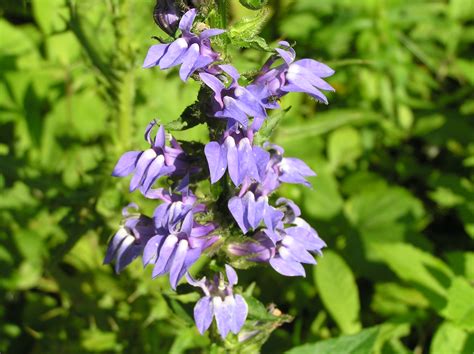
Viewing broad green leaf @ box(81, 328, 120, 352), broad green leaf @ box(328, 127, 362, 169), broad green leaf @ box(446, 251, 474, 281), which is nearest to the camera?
broad green leaf @ box(446, 251, 474, 281)

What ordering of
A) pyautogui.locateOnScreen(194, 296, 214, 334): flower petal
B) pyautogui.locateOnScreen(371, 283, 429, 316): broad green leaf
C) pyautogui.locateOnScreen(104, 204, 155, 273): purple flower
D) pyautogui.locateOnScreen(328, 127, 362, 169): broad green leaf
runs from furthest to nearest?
pyautogui.locateOnScreen(328, 127, 362, 169): broad green leaf < pyautogui.locateOnScreen(371, 283, 429, 316): broad green leaf < pyautogui.locateOnScreen(104, 204, 155, 273): purple flower < pyautogui.locateOnScreen(194, 296, 214, 334): flower petal

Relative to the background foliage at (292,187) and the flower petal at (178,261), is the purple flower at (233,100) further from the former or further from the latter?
the flower petal at (178,261)

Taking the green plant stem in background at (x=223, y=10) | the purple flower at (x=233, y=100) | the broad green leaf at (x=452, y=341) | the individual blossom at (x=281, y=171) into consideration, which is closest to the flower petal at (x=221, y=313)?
the individual blossom at (x=281, y=171)

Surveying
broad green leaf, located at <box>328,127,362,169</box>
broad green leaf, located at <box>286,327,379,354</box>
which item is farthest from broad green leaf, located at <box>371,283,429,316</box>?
broad green leaf, located at <box>286,327,379,354</box>

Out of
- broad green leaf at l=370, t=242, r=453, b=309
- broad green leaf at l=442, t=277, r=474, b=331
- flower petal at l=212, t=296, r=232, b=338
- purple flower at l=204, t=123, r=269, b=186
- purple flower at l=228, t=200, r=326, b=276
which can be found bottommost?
broad green leaf at l=370, t=242, r=453, b=309

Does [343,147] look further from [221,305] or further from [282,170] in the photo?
[221,305]

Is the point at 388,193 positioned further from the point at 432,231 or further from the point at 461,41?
the point at 461,41

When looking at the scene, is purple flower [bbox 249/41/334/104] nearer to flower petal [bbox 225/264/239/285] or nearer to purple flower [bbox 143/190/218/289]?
purple flower [bbox 143/190/218/289]
